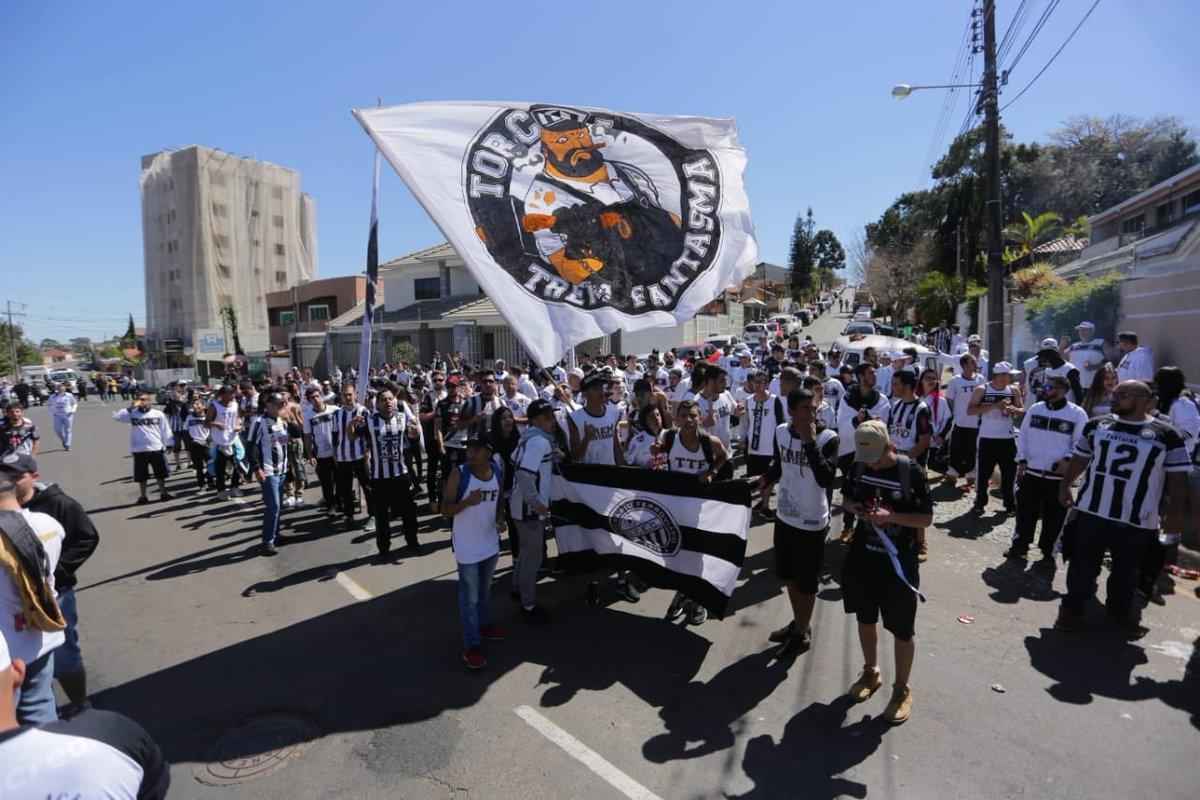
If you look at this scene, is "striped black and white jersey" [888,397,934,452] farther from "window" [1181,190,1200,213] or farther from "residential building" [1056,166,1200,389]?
"window" [1181,190,1200,213]

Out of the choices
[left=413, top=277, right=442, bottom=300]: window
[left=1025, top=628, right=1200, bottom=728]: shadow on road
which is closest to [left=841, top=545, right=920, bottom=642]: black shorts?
[left=1025, top=628, right=1200, bottom=728]: shadow on road

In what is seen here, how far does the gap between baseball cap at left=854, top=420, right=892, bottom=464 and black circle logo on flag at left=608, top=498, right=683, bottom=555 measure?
1782 millimetres

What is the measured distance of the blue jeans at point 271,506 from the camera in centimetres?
776

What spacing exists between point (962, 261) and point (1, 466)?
144ft

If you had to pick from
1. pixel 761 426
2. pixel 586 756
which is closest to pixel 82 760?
pixel 586 756

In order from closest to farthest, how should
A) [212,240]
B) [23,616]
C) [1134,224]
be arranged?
[23,616] < [1134,224] < [212,240]

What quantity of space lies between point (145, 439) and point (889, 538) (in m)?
11.5

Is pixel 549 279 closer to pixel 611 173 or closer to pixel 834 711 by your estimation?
pixel 611 173

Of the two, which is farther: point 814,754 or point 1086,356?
point 1086,356

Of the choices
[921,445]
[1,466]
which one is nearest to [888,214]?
[921,445]

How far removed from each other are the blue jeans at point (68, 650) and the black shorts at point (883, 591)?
4.92m

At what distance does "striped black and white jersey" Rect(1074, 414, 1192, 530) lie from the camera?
487 centimetres

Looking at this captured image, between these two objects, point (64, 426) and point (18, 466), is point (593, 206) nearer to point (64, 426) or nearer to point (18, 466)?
point (18, 466)

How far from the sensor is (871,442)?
13.1 ft
